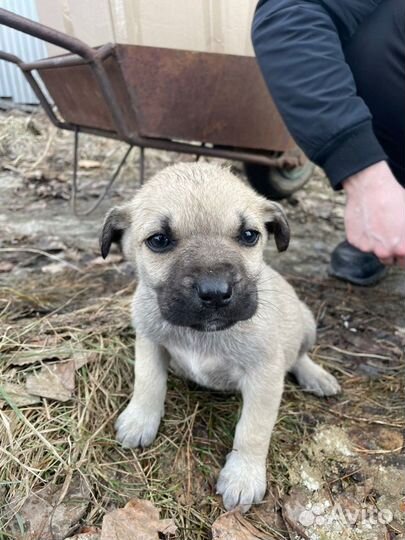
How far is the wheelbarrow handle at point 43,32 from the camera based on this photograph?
259 cm

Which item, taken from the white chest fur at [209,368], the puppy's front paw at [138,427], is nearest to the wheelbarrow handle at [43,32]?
the white chest fur at [209,368]

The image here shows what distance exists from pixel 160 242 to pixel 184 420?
98 cm

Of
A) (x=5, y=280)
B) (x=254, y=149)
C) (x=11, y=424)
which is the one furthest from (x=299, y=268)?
(x=11, y=424)

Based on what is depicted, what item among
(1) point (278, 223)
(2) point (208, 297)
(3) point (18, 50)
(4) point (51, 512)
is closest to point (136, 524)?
(4) point (51, 512)

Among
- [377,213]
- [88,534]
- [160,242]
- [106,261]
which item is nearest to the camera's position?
[88,534]

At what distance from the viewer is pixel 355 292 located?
4.05 metres

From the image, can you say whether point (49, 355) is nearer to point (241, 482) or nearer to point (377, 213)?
point (241, 482)

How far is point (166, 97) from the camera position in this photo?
352 centimetres

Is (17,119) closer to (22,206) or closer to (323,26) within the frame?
(22,206)

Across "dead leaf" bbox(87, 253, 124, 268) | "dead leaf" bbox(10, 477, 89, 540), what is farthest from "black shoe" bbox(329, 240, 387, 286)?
"dead leaf" bbox(10, 477, 89, 540)

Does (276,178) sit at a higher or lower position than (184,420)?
lower

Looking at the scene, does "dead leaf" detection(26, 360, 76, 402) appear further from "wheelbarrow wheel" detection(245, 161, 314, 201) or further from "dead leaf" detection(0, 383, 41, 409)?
"wheelbarrow wheel" detection(245, 161, 314, 201)

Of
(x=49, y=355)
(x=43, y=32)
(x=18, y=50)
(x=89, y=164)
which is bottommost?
(x=89, y=164)

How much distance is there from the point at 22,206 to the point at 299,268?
289 centimetres
